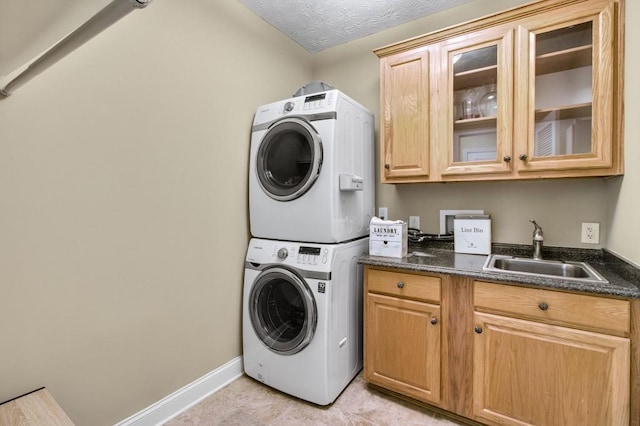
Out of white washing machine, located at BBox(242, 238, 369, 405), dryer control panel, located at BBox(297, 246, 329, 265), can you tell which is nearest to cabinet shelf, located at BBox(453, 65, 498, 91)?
white washing machine, located at BBox(242, 238, 369, 405)

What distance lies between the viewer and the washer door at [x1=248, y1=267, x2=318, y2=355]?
6.28 feet

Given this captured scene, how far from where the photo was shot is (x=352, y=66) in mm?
2691

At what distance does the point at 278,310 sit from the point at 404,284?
2.91 feet

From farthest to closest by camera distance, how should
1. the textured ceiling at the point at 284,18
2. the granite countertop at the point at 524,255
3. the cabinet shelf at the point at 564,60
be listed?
the cabinet shelf at the point at 564,60
the granite countertop at the point at 524,255
the textured ceiling at the point at 284,18

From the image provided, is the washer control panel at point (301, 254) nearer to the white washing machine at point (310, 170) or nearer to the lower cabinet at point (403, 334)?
the white washing machine at point (310, 170)

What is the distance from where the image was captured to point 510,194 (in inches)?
80.7

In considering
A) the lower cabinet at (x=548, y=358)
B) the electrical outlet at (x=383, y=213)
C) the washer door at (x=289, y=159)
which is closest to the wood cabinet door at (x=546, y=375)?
the lower cabinet at (x=548, y=358)

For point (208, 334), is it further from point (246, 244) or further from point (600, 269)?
point (600, 269)

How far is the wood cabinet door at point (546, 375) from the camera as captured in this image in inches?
50.5

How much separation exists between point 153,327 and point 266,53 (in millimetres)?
2080

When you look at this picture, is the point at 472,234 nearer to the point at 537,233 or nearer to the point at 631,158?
the point at 537,233

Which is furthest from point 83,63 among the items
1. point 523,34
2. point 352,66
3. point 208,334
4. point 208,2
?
point 523,34

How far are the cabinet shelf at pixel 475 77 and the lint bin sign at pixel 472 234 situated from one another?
33.9 inches

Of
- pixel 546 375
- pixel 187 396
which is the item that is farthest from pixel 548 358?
pixel 187 396
